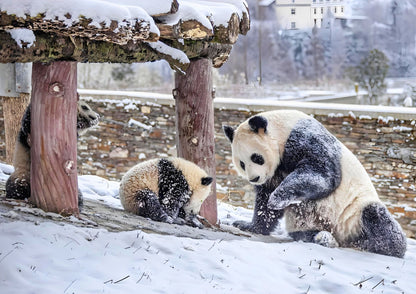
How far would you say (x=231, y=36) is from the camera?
14.9 feet

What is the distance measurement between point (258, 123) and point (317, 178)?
624 millimetres

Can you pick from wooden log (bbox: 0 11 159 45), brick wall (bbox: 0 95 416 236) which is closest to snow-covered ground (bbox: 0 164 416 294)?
wooden log (bbox: 0 11 159 45)

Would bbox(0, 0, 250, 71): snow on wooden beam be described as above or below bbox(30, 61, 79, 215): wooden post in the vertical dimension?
above

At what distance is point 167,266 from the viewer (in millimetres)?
3359

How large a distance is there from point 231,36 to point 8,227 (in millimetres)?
2220

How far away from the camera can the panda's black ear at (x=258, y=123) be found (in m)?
4.53

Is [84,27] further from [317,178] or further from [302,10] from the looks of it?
[302,10]

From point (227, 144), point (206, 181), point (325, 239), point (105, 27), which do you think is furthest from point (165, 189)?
point (227, 144)

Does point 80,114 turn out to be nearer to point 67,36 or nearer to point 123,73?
point 67,36

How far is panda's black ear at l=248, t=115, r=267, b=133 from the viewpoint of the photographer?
4.53 metres

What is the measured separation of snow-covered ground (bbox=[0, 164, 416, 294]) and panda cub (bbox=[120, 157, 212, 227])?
673mm

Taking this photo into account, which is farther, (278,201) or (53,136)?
(278,201)

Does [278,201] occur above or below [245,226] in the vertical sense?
above

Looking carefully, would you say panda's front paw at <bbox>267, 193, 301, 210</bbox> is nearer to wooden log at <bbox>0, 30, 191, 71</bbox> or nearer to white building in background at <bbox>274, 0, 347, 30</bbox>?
wooden log at <bbox>0, 30, 191, 71</bbox>
